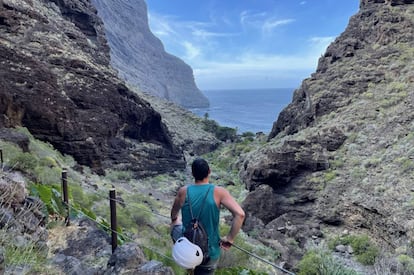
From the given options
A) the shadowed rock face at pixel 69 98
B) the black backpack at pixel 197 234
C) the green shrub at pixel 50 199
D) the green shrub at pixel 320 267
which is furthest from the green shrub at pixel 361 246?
the shadowed rock face at pixel 69 98

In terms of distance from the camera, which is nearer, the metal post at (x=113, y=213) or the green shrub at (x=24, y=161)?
the metal post at (x=113, y=213)

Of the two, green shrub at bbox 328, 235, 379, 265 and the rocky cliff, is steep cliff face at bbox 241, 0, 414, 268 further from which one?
the rocky cliff

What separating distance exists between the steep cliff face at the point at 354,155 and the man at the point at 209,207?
10.9m

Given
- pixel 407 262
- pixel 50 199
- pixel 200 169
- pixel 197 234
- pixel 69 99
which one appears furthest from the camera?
pixel 69 99

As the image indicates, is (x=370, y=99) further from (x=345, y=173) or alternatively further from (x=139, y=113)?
(x=139, y=113)

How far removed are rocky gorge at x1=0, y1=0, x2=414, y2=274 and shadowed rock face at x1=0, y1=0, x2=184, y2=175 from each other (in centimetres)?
7

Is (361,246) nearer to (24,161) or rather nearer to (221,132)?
(24,161)

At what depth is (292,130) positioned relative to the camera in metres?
31.8

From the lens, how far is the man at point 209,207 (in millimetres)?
3385

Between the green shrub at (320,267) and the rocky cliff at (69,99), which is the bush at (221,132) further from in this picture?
the green shrub at (320,267)

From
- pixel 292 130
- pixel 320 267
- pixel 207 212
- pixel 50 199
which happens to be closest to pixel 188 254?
pixel 207 212

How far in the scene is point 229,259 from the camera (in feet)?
25.6

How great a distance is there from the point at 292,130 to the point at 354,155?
12.3 metres

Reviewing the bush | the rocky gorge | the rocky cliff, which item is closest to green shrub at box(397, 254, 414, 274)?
the rocky gorge
